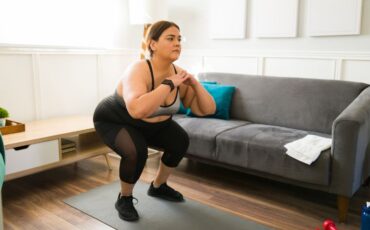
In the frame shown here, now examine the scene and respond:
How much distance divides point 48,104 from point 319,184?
2358 mm

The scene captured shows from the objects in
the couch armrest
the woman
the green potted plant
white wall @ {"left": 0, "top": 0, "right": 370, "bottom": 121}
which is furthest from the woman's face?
white wall @ {"left": 0, "top": 0, "right": 370, "bottom": 121}

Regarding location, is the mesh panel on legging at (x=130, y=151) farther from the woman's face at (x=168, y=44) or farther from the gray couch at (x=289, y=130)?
the gray couch at (x=289, y=130)

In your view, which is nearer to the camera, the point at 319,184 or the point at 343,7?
the point at 319,184

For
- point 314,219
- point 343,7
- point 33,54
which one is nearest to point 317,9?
point 343,7

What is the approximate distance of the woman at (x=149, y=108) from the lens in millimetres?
1908

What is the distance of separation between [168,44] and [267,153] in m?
0.95

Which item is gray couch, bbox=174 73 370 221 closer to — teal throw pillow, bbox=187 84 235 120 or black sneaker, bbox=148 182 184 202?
teal throw pillow, bbox=187 84 235 120

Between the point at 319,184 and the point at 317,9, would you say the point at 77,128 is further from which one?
the point at 317,9

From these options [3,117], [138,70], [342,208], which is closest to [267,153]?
[342,208]

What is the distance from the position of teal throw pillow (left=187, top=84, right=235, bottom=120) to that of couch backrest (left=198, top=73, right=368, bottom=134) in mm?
89

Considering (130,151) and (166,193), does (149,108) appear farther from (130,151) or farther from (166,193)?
(166,193)

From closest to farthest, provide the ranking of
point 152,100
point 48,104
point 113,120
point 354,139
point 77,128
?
point 152,100 < point 354,139 < point 113,120 < point 77,128 < point 48,104

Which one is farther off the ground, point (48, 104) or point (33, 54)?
point (33, 54)

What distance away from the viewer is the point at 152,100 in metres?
1.85
